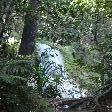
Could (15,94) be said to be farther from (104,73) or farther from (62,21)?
(62,21)

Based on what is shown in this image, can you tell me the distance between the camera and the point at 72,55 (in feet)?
54.9

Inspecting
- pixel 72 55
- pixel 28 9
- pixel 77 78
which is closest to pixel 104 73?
pixel 28 9

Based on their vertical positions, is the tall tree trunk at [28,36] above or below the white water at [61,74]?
above

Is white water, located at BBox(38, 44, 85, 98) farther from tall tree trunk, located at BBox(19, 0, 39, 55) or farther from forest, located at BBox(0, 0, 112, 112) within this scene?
tall tree trunk, located at BBox(19, 0, 39, 55)

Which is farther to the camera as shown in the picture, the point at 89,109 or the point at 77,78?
the point at 77,78

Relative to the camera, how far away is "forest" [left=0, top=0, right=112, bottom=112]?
4758 millimetres

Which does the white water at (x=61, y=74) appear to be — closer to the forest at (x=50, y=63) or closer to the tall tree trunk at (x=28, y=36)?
the forest at (x=50, y=63)

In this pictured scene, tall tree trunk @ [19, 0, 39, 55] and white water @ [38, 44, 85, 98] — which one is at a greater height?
tall tree trunk @ [19, 0, 39, 55]

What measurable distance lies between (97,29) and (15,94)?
16.1 feet

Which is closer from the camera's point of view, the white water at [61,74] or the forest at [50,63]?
the forest at [50,63]

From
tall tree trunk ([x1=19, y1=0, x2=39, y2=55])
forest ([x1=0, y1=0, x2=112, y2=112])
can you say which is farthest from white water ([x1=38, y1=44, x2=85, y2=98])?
tall tree trunk ([x1=19, y1=0, x2=39, y2=55])

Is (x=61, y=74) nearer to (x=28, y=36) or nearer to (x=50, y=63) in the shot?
(x=50, y=63)

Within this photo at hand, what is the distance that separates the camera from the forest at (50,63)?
4.76m

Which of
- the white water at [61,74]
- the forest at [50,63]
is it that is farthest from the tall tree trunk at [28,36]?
the white water at [61,74]
